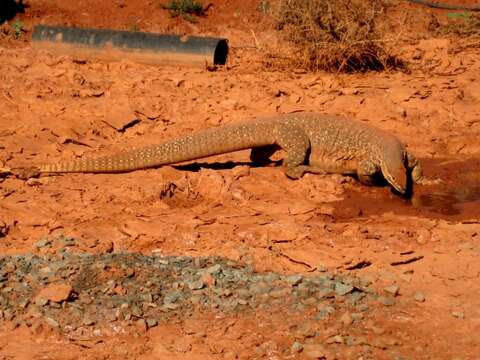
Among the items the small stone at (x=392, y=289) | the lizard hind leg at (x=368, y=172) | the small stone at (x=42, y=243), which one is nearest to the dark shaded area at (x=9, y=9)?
the small stone at (x=42, y=243)

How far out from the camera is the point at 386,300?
22.6 feet

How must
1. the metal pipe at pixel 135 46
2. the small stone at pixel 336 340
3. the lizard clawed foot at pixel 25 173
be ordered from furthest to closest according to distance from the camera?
the metal pipe at pixel 135 46 < the lizard clawed foot at pixel 25 173 < the small stone at pixel 336 340

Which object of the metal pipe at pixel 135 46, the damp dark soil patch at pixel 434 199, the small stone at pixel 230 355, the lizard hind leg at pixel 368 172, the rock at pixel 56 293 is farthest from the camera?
the metal pipe at pixel 135 46

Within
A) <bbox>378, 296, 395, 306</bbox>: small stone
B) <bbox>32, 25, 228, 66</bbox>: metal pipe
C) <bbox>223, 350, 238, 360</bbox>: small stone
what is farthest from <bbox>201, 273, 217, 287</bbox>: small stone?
<bbox>32, 25, 228, 66</bbox>: metal pipe

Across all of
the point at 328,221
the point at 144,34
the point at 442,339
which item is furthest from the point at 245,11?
the point at 442,339

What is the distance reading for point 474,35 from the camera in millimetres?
14258

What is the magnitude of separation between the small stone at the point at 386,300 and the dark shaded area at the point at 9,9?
1015 centimetres

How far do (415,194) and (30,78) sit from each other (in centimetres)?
642

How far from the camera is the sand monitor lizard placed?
9.93 meters

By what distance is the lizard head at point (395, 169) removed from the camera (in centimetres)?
952

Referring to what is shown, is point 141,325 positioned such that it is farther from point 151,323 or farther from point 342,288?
point 342,288

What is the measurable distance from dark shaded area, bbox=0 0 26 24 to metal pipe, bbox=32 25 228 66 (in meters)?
1.73

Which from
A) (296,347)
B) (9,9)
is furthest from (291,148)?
(9,9)

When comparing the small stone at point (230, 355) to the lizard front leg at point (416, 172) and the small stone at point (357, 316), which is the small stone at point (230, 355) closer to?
the small stone at point (357, 316)
